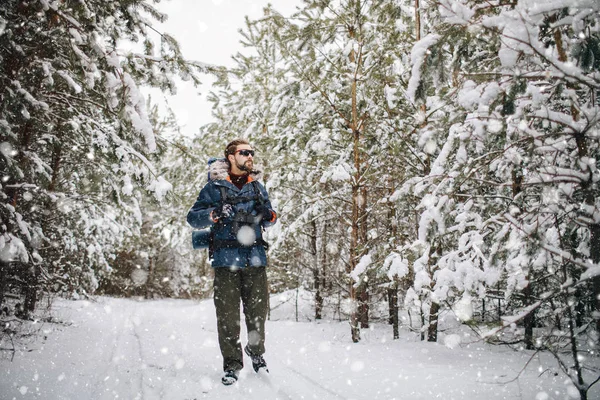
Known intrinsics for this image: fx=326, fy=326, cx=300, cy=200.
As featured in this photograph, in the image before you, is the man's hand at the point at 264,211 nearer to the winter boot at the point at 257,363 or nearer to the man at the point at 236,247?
the man at the point at 236,247

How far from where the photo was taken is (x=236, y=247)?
355 cm

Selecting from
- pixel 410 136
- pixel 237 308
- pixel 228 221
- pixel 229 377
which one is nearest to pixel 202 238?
pixel 228 221

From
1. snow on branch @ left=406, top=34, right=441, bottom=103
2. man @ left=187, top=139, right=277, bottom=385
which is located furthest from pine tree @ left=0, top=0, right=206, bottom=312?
snow on branch @ left=406, top=34, right=441, bottom=103

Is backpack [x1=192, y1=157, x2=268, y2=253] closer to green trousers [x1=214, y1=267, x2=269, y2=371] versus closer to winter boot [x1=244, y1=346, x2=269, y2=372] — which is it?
green trousers [x1=214, y1=267, x2=269, y2=371]

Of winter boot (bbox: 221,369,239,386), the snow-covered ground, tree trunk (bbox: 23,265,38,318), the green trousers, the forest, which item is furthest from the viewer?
tree trunk (bbox: 23,265,38,318)

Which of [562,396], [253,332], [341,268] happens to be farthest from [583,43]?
[341,268]

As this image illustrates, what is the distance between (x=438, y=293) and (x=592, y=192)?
1.62 metres

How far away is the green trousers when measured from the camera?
3.31m

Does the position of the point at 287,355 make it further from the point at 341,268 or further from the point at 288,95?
the point at 341,268

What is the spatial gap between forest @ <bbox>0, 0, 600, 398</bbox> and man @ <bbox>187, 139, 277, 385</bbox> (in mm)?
925

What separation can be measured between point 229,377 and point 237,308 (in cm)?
69

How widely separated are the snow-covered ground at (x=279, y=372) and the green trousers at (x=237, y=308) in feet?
0.85

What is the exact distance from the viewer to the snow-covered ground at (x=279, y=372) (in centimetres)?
279

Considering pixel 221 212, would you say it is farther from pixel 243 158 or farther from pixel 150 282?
pixel 150 282
